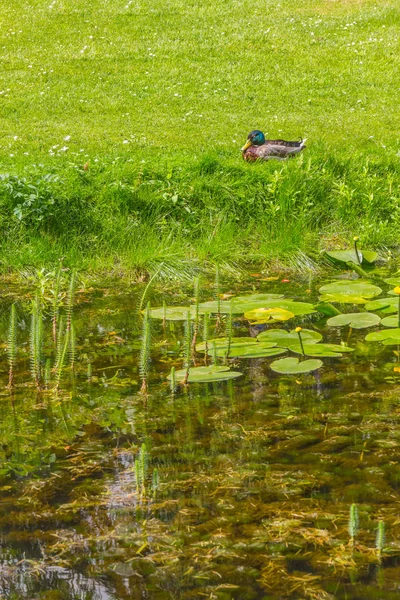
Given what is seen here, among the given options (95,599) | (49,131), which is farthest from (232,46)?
(95,599)

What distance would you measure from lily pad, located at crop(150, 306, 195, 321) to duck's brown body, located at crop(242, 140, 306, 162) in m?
3.90

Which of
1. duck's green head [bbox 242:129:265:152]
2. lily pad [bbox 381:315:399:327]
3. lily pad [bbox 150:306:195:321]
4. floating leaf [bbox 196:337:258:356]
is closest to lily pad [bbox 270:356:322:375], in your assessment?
floating leaf [bbox 196:337:258:356]

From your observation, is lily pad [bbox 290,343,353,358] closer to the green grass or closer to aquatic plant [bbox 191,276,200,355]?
aquatic plant [bbox 191,276,200,355]

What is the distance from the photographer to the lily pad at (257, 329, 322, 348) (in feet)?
17.3

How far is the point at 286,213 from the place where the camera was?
27.1 feet

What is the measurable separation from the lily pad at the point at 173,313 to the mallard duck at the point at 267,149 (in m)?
3.90

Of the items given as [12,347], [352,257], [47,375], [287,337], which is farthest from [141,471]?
[352,257]

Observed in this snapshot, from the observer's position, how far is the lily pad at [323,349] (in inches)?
199

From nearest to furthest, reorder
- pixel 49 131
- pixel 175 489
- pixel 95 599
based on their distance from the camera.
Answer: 1. pixel 95 599
2. pixel 175 489
3. pixel 49 131

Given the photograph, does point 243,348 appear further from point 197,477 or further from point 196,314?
point 197,477

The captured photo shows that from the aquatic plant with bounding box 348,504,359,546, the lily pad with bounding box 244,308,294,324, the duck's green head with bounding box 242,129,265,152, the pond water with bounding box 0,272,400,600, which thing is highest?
the duck's green head with bounding box 242,129,265,152

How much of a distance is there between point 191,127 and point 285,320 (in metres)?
7.40

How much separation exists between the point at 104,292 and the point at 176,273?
68 cm

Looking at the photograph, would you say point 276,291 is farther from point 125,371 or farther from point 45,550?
point 45,550
